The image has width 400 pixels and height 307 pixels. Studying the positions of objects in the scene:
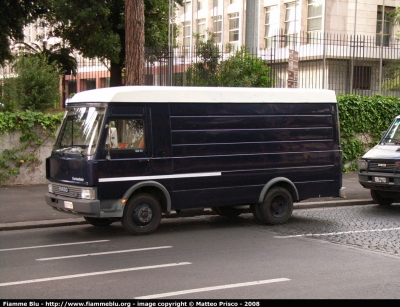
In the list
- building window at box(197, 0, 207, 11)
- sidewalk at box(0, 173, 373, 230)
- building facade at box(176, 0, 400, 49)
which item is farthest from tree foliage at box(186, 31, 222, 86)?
building window at box(197, 0, 207, 11)

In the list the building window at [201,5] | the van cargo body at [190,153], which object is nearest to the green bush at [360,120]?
the van cargo body at [190,153]

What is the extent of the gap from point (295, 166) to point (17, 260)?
5.94m

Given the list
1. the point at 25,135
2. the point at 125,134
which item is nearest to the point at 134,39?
the point at 25,135

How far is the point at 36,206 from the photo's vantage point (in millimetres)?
14039

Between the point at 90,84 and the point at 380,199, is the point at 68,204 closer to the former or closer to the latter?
the point at 380,199

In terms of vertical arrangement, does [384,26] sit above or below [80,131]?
above

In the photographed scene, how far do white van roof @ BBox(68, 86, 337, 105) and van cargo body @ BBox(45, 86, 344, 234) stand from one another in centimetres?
2

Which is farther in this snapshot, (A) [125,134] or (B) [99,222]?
(B) [99,222]

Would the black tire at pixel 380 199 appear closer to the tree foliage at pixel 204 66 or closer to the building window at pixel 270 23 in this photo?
the tree foliage at pixel 204 66

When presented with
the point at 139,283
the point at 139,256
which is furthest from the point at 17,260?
the point at 139,283

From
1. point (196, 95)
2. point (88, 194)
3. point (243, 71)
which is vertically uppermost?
point (243, 71)

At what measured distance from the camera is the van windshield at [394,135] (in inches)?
618

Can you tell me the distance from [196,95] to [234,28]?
32.3 m

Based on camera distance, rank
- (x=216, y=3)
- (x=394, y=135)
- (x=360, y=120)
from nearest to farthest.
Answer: (x=394, y=135), (x=360, y=120), (x=216, y=3)
